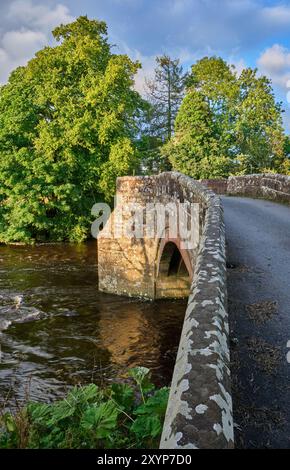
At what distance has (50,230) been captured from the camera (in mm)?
26984

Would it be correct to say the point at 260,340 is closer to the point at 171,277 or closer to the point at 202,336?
the point at 202,336

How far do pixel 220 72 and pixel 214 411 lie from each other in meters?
38.7

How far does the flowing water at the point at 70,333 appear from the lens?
33.4ft

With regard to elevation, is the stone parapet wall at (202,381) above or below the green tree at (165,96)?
below

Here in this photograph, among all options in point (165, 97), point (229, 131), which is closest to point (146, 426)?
point (229, 131)

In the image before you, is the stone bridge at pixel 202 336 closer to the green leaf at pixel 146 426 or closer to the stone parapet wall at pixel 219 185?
the green leaf at pixel 146 426

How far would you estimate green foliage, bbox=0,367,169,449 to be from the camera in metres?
4.64

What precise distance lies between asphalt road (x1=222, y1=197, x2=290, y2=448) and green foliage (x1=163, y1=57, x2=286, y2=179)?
79.4 ft

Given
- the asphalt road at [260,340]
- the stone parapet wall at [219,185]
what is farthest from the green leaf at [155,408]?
the stone parapet wall at [219,185]

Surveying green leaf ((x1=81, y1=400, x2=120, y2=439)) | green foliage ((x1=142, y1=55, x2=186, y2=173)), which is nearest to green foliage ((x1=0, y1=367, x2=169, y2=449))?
green leaf ((x1=81, y1=400, x2=120, y2=439))

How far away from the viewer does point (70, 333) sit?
13.1m

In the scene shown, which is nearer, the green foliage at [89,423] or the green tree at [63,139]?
the green foliage at [89,423]

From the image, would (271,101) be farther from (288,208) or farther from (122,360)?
(122,360)

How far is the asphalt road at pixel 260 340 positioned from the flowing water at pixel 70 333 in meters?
3.70
